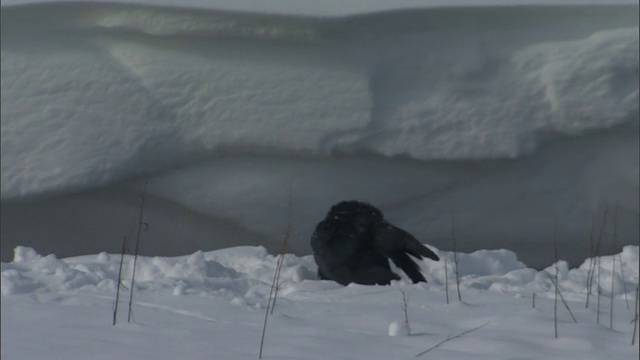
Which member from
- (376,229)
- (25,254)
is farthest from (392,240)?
(25,254)

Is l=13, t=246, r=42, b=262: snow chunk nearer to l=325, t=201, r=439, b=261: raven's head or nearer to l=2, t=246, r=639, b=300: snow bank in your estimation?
l=2, t=246, r=639, b=300: snow bank

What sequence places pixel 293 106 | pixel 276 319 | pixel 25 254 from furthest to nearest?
pixel 293 106 < pixel 25 254 < pixel 276 319

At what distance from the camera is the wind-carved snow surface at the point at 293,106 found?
17.3 ft

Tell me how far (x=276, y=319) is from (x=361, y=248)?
5.52ft

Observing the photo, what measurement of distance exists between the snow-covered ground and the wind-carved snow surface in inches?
45.0

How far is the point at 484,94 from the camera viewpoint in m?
5.31

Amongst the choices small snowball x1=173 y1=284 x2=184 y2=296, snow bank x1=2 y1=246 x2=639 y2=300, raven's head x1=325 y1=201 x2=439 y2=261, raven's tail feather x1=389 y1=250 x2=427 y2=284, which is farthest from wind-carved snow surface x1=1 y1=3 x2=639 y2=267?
small snowball x1=173 y1=284 x2=184 y2=296

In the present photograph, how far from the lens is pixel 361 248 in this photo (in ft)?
14.9

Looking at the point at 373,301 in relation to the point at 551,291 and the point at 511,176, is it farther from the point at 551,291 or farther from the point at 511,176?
the point at 511,176

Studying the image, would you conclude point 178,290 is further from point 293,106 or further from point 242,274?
point 293,106

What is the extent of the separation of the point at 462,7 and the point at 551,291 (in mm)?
1862

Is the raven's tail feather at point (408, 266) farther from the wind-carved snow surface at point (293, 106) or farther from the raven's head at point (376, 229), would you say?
the wind-carved snow surface at point (293, 106)

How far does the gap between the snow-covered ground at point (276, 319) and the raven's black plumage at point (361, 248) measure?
399mm

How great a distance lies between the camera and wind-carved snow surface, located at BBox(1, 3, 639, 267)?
207 inches
